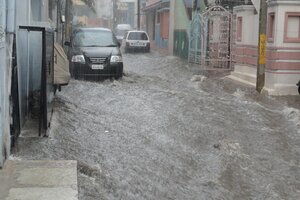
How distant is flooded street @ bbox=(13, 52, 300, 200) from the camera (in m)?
6.49

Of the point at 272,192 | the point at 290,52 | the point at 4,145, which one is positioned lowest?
the point at 272,192

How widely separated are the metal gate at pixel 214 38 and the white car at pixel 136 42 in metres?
12.6

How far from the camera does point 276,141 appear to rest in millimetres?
9070

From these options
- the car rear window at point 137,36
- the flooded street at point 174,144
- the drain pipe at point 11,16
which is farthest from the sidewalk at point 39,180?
the car rear window at point 137,36

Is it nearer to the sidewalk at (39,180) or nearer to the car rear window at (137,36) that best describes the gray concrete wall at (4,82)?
the sidewalk at (39,180)

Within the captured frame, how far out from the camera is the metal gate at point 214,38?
20906 millimetres

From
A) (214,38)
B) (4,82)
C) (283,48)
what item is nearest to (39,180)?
(4,82)

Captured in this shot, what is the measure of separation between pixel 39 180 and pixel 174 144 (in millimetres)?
3339

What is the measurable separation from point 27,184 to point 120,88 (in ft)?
31.1

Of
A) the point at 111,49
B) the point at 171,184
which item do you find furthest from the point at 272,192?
the point at 111,49

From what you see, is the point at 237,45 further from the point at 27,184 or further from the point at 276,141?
the point at 27,184

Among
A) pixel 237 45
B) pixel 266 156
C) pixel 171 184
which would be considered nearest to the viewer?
pixel 171 184

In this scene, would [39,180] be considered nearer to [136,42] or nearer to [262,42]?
[262,42]

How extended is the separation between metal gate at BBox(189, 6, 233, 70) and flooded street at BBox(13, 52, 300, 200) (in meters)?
7.03
